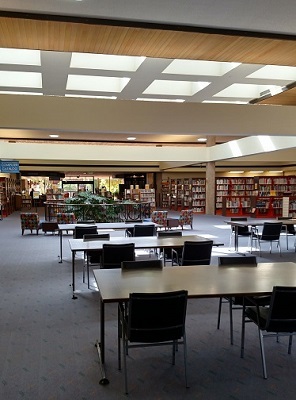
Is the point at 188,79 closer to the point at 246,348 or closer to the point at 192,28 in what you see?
the point at 192,28

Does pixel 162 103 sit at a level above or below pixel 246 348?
above


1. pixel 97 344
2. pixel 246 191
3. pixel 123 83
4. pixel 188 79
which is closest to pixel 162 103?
pixel 188 79

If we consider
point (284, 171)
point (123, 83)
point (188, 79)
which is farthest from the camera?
point (284, 171)

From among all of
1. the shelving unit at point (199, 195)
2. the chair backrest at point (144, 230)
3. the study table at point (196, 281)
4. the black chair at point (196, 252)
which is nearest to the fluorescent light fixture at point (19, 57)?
the chair backrest at point (144, 230)

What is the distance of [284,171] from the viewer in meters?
23.4

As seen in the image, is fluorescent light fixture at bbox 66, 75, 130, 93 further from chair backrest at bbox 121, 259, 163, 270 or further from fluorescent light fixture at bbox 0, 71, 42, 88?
chair backrest at bbox 121, 259, 163, 270

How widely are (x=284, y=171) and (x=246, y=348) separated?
69.9 feet

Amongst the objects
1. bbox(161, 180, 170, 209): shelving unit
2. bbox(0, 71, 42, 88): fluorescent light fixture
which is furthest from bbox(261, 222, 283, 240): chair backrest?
bbox(161, 180, 170, 209): shelving unit

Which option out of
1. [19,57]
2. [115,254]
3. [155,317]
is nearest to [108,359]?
[155,317]

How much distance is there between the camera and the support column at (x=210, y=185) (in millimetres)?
18625

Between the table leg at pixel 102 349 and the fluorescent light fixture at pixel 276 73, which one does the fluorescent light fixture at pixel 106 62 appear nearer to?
the fluorescent light fixture at pixel 276 73

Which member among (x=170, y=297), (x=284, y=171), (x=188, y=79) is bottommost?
(x=170, y=297)

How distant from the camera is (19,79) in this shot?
34.3 feet

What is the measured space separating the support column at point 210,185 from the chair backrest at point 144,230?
444 inches
